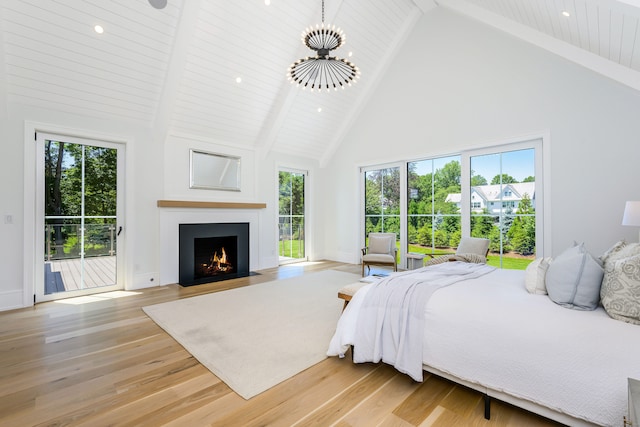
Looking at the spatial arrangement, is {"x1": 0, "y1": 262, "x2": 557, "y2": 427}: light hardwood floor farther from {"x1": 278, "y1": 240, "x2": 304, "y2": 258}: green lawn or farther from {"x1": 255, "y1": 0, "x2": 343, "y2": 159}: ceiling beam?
{"x1": 255, "y1": 0, "x2": 343, "y2": 159}: ceiling beam

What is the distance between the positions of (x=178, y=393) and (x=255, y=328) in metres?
1.08

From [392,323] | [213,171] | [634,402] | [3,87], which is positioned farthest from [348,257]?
[3,87]

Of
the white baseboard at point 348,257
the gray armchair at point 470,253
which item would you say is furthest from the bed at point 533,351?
the white baseboard at point 348,257

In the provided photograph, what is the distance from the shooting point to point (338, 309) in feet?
11.5

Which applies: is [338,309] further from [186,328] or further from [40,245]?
[40,245]

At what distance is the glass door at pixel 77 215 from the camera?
393 centimetres

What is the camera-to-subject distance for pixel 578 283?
6.00 feet

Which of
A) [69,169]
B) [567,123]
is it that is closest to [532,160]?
[567,123]

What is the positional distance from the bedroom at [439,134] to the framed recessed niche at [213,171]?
157mm

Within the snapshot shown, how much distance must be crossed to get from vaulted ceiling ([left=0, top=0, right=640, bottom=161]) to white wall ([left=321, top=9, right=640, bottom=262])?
25cm

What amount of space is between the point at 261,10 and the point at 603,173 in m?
5.08

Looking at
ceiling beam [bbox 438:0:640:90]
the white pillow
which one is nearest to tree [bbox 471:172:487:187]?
ceiling beam [bbox 438:0:640:90]

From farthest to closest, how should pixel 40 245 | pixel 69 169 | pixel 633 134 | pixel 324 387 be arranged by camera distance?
pixel 69 169 → pixel 40 245 → pixel 633 134 → pixel 324 387

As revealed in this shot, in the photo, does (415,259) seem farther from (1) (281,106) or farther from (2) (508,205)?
(1) (281,106)
